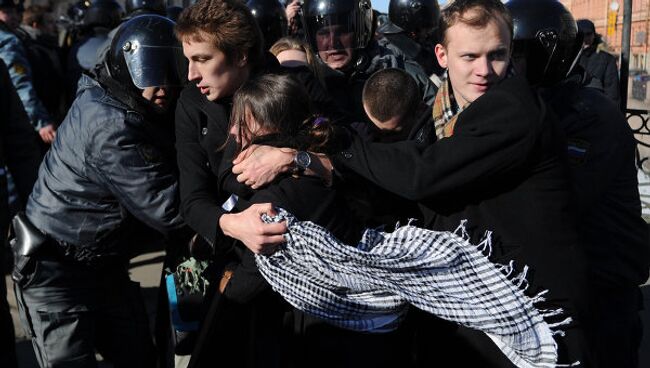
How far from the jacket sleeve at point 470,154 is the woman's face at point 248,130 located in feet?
1.16

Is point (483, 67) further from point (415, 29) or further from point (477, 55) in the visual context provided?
point (415, 29)

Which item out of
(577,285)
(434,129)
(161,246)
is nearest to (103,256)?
(434,129)

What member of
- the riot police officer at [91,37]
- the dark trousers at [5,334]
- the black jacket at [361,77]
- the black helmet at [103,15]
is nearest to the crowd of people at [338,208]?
the black jacket at [361,77]

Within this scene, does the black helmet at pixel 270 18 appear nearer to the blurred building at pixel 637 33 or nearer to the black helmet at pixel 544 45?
the black helmet at pixel 544 45

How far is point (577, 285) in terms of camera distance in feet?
6.12

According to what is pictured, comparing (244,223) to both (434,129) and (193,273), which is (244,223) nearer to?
(434,129)

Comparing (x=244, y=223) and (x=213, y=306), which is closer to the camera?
(x=244, y=223)

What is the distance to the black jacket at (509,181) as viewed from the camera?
69.4 inches

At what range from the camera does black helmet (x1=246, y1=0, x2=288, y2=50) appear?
4.59m

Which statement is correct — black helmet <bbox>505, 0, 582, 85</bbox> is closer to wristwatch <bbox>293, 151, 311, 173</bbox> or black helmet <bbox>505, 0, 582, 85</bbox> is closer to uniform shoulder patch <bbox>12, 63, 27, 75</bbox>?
wristwatch <bbox>293, 151, 311, 173</bbox>

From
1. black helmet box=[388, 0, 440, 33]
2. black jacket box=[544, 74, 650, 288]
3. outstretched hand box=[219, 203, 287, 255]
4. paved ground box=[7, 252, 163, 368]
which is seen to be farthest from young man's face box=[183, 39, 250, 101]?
black helmet box=[388, 0, 440, 33]

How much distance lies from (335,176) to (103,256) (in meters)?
1.15

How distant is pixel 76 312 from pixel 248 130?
3.81 feet

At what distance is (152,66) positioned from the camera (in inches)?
103
